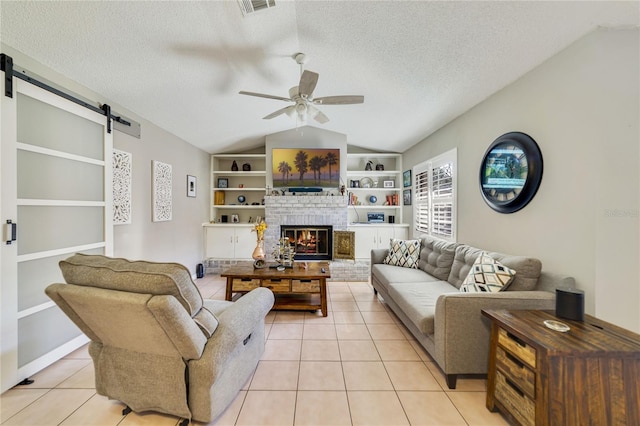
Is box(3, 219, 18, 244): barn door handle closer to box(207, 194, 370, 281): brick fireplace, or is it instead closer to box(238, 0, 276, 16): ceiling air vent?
box(238, 0, 276, 16): ceiling air vent

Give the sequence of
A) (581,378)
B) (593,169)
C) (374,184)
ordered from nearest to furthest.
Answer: (581,378) < (593,169) < (374,184)

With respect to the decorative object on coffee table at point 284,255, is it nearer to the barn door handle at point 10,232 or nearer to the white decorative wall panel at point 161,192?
the white decorative wall panel at point 161,192

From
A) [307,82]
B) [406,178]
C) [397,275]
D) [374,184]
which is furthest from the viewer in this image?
[374,184]

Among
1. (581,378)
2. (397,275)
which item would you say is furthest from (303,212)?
(581,378)

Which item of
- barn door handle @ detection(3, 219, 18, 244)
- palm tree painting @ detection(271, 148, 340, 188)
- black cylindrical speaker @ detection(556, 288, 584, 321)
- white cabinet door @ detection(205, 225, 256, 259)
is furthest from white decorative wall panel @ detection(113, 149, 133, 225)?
black cylindrical speaker @ detection(556, 288, 584, 321)

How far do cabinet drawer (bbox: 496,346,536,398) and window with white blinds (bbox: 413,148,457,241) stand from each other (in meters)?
2.19

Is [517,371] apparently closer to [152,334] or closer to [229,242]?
[152,334]

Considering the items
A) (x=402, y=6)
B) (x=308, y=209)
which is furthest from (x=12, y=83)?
(x=308, y=209)

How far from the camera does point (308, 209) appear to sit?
16.4ft

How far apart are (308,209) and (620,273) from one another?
4.03 m

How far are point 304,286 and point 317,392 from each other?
56.6 inches

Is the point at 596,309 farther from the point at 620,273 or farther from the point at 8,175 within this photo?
the point at 8,175

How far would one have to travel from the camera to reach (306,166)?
502 cm

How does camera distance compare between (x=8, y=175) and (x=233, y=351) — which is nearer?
(x=233, y=351)
